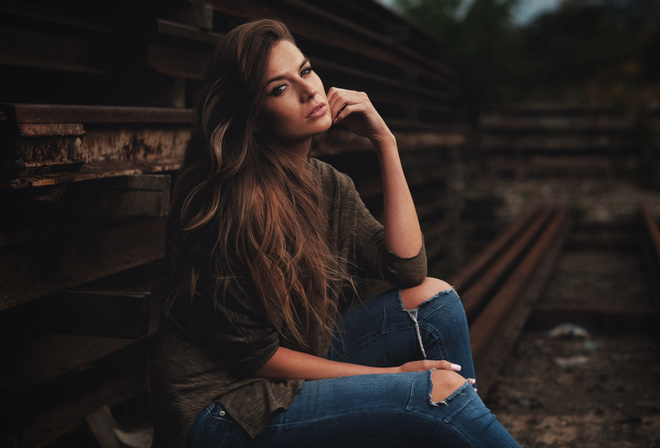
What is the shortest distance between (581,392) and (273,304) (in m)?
2.53

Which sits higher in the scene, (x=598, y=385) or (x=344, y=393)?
(x=344, y=393)

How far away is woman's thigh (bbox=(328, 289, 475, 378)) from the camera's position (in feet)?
7.01

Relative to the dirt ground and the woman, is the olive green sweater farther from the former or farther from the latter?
the dirt ground

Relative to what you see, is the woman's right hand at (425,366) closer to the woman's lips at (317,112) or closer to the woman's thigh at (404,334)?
the woman's thigh at (404,334)

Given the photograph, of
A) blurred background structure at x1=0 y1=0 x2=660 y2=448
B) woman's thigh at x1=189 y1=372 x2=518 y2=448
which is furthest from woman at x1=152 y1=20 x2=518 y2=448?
blurred background structure at x1=0 y1=0 x2=660 y2=448

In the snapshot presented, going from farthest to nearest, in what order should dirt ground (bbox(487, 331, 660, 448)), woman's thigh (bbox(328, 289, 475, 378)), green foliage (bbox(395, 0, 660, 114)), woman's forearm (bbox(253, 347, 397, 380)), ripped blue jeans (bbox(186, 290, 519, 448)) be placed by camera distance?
1. green foliage (bbox(395, 0, 660, 114))
2. dirt ground (bbox(487, 331, 660, 448))
3. woman's thigh (bbox(328, 289, 475, 378))
4. woman's forearm (bbox(253, 347, 397, 380))
5. ripped blue jeans (bbox(186, 290, 519, 448))

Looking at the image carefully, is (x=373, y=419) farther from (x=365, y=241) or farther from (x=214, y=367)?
(x=365, y=241)

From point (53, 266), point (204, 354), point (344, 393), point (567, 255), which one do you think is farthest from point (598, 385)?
point (567, 255)

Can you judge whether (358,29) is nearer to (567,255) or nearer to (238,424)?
(238,424)

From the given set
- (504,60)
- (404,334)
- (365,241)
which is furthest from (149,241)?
(504,60)

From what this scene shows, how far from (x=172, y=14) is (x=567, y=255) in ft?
21.2

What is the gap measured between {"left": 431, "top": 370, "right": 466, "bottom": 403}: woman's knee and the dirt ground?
4.66 ft

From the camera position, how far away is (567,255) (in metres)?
7.91

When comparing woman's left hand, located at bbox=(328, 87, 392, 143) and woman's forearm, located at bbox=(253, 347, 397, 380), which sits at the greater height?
woman's left hand, located at bbox=(328, 87, 392, 143)
